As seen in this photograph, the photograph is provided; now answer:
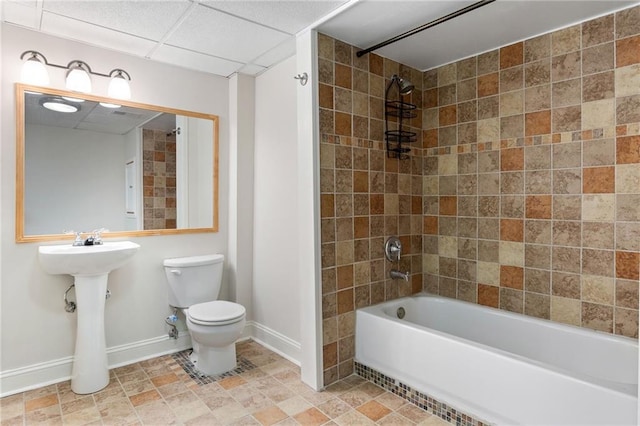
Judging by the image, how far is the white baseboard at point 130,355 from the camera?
221cm

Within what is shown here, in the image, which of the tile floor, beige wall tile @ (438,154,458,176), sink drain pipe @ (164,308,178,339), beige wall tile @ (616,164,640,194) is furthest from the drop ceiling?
the tile floor

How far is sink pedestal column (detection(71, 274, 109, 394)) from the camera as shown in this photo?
2.23 m

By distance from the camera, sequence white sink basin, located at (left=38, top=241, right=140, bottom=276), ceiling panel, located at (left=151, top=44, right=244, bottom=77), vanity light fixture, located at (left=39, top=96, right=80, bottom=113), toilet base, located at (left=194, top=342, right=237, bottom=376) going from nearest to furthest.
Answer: white sink basin, located at (left=38, top=241, right=140, bottom=276) < vanity light fixture, located at (left=39, top=96, right=80, bottom=113) < toilet base, located at (left=194, top=342, right=237, bottom=376) < ceiling panel, located at (left=151, top=44, right=244, bottom=77)

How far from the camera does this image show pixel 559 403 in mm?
1517

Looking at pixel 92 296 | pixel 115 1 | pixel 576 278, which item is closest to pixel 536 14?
pixel 576 278

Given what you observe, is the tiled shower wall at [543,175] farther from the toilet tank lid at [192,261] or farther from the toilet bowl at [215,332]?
the toilet tank lid at [192,261]

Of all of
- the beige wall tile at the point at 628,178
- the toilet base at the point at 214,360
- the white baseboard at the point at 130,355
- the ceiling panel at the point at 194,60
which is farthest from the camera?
the ceiling panel at the point at 194,60

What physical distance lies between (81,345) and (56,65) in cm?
177

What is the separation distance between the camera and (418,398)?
6.70ft

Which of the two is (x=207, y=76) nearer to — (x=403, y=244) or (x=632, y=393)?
(x=403, y=244)

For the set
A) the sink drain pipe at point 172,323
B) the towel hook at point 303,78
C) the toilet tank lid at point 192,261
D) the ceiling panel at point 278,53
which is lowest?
the sink drain pipe at point 172,323

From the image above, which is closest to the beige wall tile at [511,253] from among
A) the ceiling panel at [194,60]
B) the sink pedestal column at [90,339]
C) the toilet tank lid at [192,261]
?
the toilet tank lid at [192,261]

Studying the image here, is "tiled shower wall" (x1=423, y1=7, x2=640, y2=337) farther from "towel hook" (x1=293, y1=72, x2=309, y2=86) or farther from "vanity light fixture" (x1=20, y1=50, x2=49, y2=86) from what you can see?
"vanity light fixture" (x1=20, y1=50, x2=49, y2=86)

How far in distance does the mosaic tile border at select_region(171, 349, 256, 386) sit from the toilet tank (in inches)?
14.8
